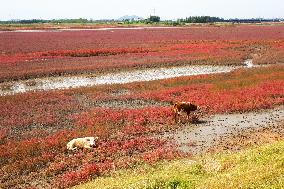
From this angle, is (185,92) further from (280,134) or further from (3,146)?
(3,146)

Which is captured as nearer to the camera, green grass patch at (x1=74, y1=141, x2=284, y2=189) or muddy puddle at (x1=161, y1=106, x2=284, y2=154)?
green grass patch at (x1=74, y1=141, x2=284, y2=189)

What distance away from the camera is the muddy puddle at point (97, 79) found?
29031 millimetres

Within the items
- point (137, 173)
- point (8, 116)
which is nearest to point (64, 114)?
point (8, 116)

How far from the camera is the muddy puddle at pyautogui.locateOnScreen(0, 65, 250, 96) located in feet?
95.2

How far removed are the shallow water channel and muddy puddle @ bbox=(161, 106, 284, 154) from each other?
42.7ft

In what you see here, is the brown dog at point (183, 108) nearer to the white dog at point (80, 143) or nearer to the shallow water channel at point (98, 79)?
the white dog at point (80, 143)

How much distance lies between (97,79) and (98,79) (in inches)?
3.2

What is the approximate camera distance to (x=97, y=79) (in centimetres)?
3238

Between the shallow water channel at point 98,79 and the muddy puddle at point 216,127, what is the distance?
13023mm

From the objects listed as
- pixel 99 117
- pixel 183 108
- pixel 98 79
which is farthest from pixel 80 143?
pixel 98 79

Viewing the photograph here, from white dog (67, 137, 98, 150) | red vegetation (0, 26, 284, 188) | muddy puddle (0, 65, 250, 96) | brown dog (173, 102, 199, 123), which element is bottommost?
muddy puddle (0, 65, 250, 96)

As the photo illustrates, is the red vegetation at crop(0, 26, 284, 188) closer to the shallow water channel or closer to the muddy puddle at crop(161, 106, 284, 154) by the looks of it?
the muddy puddle at crop(161, 106, 284, 154)

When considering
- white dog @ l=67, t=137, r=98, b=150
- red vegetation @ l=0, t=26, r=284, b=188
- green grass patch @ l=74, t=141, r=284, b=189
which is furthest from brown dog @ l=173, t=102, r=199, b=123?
green grass patch @ l=74, t=141, r=284, b=189

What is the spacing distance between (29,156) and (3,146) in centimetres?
159
